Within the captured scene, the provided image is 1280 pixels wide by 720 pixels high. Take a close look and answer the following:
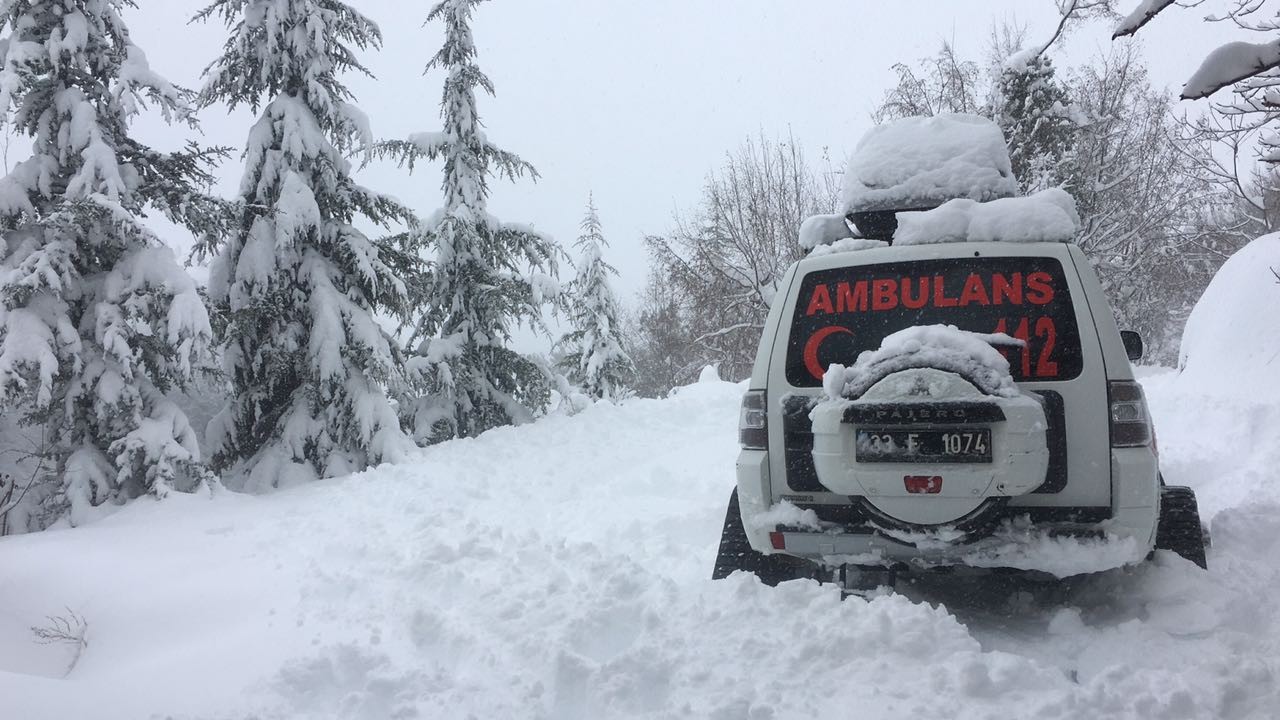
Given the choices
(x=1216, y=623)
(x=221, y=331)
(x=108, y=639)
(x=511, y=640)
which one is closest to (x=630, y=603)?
(x=511, y=640)

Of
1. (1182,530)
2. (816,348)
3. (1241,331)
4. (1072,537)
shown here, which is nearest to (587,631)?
(816,348)

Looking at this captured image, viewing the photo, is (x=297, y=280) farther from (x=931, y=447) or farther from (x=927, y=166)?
(x=931, y=447)

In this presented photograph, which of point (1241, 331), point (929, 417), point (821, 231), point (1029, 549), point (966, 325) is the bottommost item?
point (1029, 549)

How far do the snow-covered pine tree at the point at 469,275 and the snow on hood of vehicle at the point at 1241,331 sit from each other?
447 inches

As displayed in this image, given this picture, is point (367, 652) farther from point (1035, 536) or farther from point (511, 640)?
point (1035, 536)

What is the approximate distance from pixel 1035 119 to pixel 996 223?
21.8 m

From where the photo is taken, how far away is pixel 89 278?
28.7ft

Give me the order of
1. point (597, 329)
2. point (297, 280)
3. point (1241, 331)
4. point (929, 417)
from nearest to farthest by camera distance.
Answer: point (929, 417), point (1241, 331), point (297, 280), point (597, 329)

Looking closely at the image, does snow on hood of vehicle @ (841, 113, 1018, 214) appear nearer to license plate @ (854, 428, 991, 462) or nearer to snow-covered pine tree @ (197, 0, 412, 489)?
license plate @ (854, 428, 991, 462)

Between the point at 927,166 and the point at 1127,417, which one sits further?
the point at 927,166

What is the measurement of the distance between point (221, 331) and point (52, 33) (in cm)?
381

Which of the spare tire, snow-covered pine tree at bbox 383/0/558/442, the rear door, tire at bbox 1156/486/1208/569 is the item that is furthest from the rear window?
snow-covered pine tree at bbox 383/0/558/442

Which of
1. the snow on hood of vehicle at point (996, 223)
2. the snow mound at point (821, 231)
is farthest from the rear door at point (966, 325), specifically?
the snow mound at point (821, 231)

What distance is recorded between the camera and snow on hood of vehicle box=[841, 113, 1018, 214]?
5.45 metres
